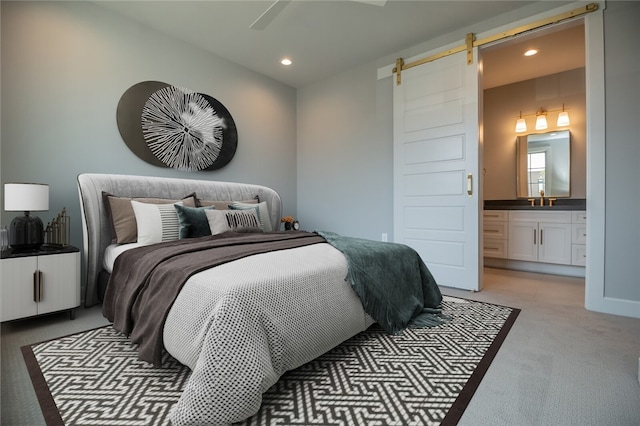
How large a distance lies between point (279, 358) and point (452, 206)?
265 cm

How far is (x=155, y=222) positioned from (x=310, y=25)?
2437 millimetres

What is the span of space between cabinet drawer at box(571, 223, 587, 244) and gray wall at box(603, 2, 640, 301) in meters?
1.42

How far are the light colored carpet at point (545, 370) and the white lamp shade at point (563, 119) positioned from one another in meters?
2.70

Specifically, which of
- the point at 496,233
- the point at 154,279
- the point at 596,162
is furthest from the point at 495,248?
the point at 154,279

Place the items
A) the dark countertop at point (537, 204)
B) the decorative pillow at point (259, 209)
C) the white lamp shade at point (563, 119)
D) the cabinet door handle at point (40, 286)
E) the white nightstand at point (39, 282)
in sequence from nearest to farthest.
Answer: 1. the white nightstand at point (39, 282)
2. the cabinet door handle at point (40, 286)
3. the decorative pillow at point (259, 209)
4. the dark countertop at point (537, 204)
5. the white lamp shade at point (563, 119)

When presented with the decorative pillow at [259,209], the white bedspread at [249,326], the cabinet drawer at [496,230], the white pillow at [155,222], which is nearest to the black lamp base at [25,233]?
the white pillow at [155,222]

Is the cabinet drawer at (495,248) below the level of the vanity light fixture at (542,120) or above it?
below

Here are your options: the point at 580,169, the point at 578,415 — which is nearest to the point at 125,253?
the point at 578,415

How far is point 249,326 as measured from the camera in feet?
3.92

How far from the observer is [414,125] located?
3.57m

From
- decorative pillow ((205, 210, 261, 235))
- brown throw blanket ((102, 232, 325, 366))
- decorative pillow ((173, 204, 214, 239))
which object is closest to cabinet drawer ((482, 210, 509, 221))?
decorative pillow ((205, 210, 261, 235))

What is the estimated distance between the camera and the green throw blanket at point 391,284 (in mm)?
1845

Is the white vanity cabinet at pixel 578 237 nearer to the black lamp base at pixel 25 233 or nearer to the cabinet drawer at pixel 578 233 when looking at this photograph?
the cabinet drawer at pixel 578 233

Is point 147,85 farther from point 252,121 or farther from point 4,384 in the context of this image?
point 4,384
